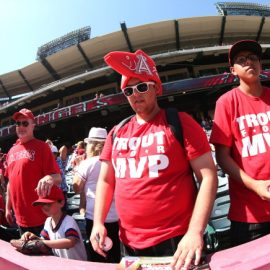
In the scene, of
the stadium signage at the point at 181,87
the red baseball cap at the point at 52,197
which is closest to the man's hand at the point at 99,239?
the red baseball cap at the point at 52,197

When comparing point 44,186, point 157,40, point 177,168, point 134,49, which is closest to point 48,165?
point 44,186

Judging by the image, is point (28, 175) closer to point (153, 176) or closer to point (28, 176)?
point (28, 176)

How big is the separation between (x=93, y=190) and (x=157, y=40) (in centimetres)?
2438

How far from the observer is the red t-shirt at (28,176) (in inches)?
106

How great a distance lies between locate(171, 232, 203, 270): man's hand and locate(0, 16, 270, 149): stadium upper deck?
1878cm

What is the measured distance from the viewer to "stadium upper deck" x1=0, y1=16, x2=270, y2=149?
21391mm

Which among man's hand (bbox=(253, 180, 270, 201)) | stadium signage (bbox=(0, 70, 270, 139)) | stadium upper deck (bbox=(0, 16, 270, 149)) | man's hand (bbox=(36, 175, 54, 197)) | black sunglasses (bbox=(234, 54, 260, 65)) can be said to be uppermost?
stadium upper deck (bbox=(0, 16, 270, 149))

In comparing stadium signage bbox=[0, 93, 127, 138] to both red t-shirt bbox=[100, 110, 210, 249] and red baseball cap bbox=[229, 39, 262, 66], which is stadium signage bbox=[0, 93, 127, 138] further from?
red t-shirt bbox=[100, 110, 210, 249]

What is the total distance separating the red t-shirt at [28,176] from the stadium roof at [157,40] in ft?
67.2

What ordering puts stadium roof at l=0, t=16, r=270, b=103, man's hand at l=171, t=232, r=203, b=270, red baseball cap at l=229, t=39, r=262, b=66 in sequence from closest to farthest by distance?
man's hand at l=171, t=232, r=203, b=270 → red baseball cap at l=229, t=39, r=262, b=66 → stadium roof at l=0, t=16, r=270, b=103

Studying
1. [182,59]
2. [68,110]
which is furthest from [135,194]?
[182,59]

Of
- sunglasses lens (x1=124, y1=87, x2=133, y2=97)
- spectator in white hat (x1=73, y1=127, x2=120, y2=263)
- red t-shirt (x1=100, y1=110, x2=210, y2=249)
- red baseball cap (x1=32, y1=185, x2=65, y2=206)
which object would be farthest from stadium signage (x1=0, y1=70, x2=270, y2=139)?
red t-shirt (x1=100, y1=110, x2=210, y2=249)

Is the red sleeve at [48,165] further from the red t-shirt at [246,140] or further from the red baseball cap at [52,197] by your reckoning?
the red t-shirt at [246,140]

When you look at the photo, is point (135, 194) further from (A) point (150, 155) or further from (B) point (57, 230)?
(B) point (57, 230)
